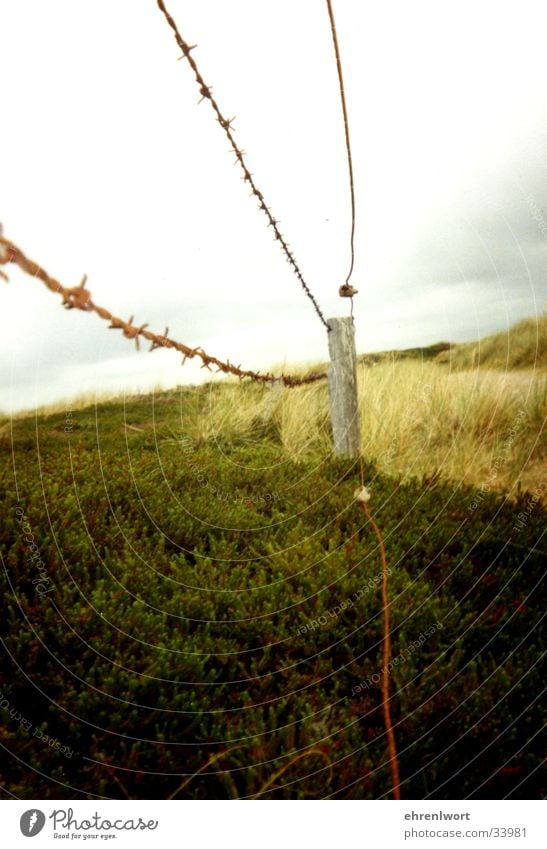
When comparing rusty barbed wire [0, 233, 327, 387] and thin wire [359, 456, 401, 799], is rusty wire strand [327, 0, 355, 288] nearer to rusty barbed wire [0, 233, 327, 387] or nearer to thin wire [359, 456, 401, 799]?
rusty barbed wire [0, 233, 327, 387]

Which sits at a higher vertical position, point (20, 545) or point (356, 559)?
point (20, 545)

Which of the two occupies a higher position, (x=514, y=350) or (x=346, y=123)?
(x=346, y=123)

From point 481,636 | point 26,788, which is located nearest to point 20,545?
point 26,788

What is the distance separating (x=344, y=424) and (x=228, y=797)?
3172 millimetres

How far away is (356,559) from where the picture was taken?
10.1ft

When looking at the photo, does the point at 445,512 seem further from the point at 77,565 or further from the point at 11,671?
the point at 11,671

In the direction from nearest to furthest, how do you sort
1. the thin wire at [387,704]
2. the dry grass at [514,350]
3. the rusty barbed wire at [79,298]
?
the rusty barbed wire at [79,298], the thin wire at [387,704], the dry grass at [514,350]

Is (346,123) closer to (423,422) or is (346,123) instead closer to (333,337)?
(333,337)

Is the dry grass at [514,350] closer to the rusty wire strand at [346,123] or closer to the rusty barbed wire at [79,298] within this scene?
the rusty wire strand at [346,123]
